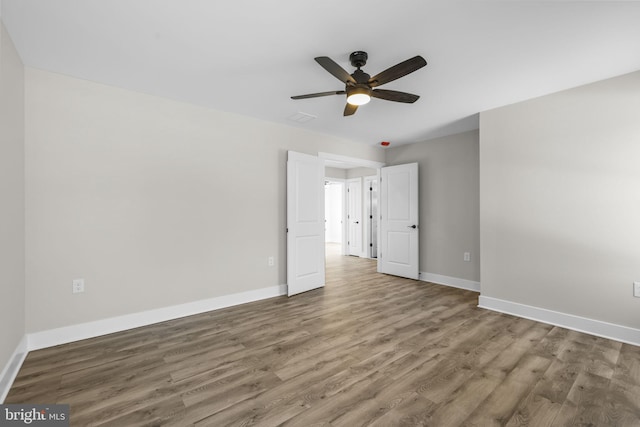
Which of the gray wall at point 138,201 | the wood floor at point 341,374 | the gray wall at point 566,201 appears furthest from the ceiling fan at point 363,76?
the wood floor at point 341,374

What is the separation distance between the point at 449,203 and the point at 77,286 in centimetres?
507

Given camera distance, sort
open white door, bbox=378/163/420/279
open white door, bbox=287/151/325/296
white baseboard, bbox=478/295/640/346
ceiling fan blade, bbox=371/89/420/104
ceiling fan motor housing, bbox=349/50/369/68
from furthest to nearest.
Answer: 1. open white door, bbox=378/163/420/279
2. open white door, bbox=287/151/325/296
3. white baseboard, bbox=478/295/640/346
4. ceiling fan blade, bbox=371/89/420/104
5. ceiling fan motor housing, bbox=349/50/369/68

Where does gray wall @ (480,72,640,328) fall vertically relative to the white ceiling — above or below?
below

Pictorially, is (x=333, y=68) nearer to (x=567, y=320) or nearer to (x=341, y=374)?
(x=341, y=374)

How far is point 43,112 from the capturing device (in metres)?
2.52

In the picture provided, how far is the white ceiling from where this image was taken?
1.79 metres

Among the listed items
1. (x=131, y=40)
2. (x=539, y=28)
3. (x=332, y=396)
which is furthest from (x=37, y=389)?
(x=539, y=28)

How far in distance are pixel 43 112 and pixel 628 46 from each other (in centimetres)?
504

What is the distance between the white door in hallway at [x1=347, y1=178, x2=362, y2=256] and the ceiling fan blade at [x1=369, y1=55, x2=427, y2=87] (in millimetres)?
5579

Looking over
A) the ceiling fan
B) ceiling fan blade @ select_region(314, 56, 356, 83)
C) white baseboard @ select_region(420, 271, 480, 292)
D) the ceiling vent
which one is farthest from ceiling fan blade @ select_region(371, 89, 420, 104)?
white baseboard @ select_region(420, 271, 480, 292)

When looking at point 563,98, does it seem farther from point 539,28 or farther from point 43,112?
point 43,112

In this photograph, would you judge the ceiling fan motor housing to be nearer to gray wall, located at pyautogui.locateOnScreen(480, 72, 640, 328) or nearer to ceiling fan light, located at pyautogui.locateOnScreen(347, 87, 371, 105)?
ceiling fan light, located at pyautogui.locateOnScreen(347, 87, 371, 105)

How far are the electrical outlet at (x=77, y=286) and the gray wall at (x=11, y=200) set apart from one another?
0.33 metres

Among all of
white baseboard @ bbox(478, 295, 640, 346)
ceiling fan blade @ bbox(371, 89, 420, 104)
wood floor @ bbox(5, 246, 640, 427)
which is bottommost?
wood floor @ bbox(5, 246, 640, 427)
